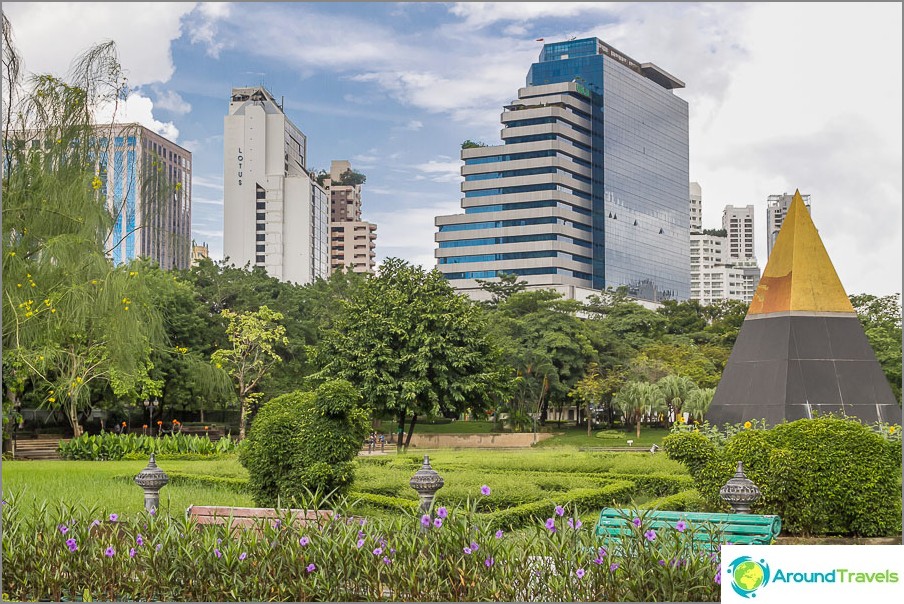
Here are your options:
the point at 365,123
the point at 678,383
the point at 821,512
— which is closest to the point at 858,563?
the point at 821,512

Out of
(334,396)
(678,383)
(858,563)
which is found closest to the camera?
(858,563)

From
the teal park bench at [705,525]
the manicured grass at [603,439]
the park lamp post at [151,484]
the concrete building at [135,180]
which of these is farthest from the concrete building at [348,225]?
the teal park bench at [705,525]

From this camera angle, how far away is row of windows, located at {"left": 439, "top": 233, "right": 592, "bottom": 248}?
6075 cm

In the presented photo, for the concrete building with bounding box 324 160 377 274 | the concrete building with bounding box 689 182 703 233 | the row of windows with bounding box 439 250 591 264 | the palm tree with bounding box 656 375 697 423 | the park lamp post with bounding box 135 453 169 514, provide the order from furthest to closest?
the concrete building with bounding box 324 160 377 274, the concrete building with bounding box 689 182 703 233, the row of windows with bounding box 439 250 591 264, the palm tree with bounding box 656 375 697 423, the park lamp post with bounding box 135 453 169 514

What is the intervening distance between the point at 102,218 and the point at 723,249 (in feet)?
262

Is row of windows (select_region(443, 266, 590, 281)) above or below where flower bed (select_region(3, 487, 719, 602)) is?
above

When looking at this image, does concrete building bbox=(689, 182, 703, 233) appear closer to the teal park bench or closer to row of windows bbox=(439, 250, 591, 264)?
row of windows bbox=(439, 250, 591, 264)

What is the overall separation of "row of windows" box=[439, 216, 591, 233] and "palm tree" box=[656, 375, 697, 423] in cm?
3184

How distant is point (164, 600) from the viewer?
18.9 ft

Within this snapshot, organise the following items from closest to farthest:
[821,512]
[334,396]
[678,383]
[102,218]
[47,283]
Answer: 1. [821,512]
2. [334,396]
3. [47,283]
4. [102,218]
5. [678,383]

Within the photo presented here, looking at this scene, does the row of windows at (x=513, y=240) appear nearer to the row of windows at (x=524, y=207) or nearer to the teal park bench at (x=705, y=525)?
the row of windows at (x=524, y=207)

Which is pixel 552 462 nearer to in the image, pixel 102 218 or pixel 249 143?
pixel 102 218

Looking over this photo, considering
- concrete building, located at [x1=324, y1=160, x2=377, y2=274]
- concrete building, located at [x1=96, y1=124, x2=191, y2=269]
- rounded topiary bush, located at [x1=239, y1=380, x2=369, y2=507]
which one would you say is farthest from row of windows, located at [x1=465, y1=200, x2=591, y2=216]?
rounded topiary bush, located at [x1=239, y1=380, x2=369, y2=507]

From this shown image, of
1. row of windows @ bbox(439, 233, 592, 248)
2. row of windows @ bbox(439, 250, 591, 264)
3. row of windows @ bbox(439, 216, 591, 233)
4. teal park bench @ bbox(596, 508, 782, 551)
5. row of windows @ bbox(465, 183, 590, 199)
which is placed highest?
row of windows @ bbox(465, 183, 590, 199)
